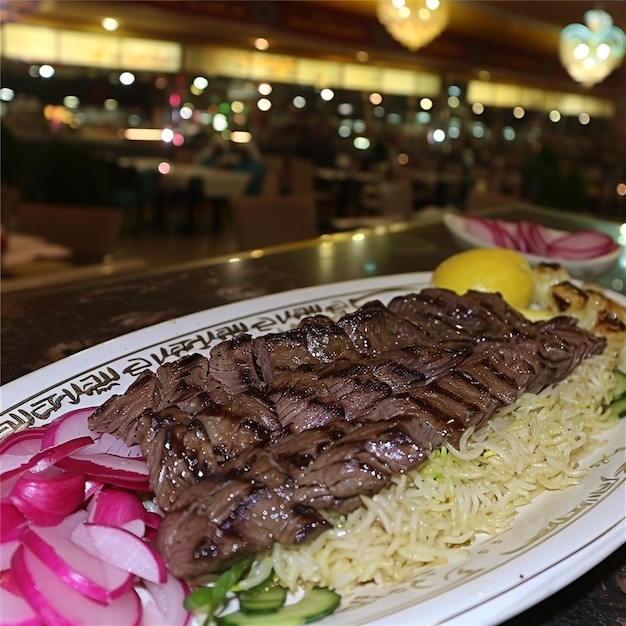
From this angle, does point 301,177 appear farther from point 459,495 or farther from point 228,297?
point 459,495

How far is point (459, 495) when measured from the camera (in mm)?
1758

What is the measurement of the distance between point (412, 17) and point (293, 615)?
32.8 feet

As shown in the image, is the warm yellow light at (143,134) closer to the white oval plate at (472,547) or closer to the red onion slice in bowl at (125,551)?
the white oval plate at (472,547)

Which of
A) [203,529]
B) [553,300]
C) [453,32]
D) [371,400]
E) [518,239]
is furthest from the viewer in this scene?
[453,32]

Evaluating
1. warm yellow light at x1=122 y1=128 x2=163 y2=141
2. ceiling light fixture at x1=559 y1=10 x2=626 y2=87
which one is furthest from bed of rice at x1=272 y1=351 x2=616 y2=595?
warm yellow light at x1=122 y1=128 x2=163 y2=141

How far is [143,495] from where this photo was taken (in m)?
1.66

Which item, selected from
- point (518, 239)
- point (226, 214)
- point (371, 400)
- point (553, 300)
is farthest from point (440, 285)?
point (226, 214)

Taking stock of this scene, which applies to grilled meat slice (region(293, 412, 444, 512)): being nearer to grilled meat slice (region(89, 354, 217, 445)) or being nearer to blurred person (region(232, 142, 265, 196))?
grilled meat slice (region(89, 354, 217, 445))

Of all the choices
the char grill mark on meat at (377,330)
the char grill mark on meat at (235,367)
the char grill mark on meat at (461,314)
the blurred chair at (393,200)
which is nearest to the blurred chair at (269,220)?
the char grill mark on meat at (461,314)

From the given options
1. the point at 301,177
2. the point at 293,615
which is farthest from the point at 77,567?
the point at 301,177

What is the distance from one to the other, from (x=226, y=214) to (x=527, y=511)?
15299 mm

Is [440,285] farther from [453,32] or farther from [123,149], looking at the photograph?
[453,32]

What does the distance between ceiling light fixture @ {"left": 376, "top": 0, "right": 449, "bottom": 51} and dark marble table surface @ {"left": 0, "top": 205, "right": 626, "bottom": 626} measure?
6.27 meters

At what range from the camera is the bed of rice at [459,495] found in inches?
59.6
